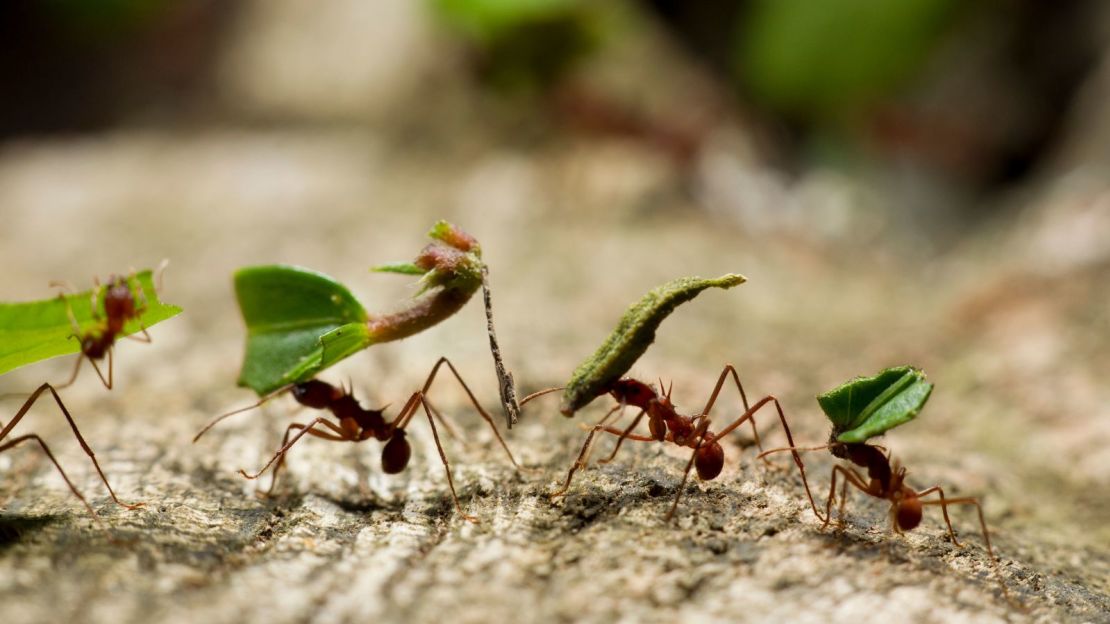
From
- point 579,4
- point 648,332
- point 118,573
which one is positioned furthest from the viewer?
point 579,4

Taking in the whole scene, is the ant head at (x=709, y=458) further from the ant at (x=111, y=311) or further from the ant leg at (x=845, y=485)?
the ant at (x=111, y=311)

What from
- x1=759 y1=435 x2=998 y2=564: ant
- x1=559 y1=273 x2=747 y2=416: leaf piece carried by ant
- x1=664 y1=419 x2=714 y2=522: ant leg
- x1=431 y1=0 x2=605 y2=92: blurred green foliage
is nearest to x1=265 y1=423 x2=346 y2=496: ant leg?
x1=559 y1=273 x2=747 y2=416: leaf piece carried by ant

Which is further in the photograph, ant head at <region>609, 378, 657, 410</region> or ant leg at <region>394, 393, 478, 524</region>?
ant head at <region>609, 378, 657, 410</region>

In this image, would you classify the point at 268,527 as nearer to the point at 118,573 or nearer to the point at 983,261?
the point at 118,573

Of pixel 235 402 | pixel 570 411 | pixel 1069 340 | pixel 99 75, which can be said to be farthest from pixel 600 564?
pixel 99 75

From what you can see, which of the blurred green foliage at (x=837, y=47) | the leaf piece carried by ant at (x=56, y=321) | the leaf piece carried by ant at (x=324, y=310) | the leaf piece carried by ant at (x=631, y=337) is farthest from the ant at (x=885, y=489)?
the blurred green foliage at (x=837, y=47)

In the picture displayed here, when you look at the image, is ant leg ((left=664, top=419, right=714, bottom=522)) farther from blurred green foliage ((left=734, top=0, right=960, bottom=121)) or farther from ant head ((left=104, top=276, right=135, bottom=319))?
blurred green foliage ((left=734, top=0, right=960, bottom=121))

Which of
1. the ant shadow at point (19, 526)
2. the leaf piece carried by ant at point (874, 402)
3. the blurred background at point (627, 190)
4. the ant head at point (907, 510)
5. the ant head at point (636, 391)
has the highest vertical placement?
the blurred background at point (627, 190)
